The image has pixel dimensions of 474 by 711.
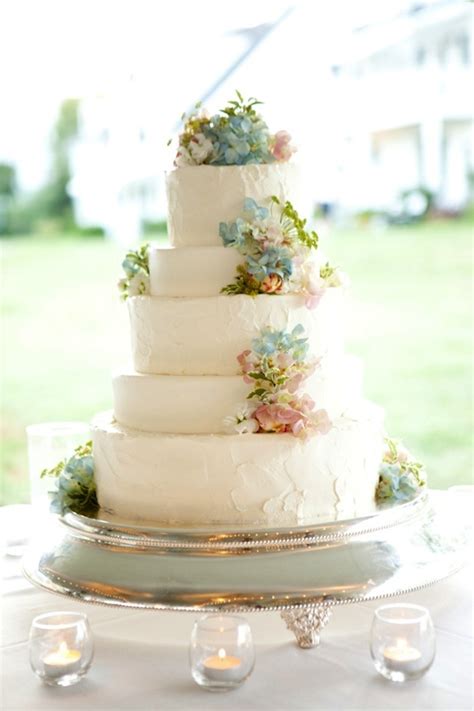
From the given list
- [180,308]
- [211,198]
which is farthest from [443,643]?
[211,198]

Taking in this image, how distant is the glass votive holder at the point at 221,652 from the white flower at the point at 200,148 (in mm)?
1364

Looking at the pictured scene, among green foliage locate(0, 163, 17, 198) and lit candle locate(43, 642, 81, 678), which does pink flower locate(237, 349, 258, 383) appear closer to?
lit candle locate(43, 642, 81, 678)

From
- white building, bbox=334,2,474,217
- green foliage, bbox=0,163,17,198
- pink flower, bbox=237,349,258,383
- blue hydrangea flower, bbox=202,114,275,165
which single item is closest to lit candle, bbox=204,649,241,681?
pink flower, bbox=237,349,258,383

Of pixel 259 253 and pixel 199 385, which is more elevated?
pixel 259 253

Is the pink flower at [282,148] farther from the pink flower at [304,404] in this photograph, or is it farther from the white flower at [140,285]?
the pink flower at [304,404]

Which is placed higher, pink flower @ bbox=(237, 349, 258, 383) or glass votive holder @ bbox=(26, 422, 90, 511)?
pink flower @ bbox=(237, 349, 258, 383)

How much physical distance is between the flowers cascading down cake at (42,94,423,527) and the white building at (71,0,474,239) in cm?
388

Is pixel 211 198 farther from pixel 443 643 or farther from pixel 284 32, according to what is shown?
pixel 284 32

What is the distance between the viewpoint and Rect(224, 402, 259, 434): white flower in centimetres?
291

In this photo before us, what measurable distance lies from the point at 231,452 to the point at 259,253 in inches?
21.8

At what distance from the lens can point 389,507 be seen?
3020mm

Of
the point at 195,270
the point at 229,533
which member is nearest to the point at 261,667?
the point at 229,533

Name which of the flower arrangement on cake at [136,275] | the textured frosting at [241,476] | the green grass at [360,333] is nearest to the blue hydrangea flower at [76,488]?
the textured frosting at [241,476]

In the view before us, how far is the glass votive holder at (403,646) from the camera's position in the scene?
2.33m
